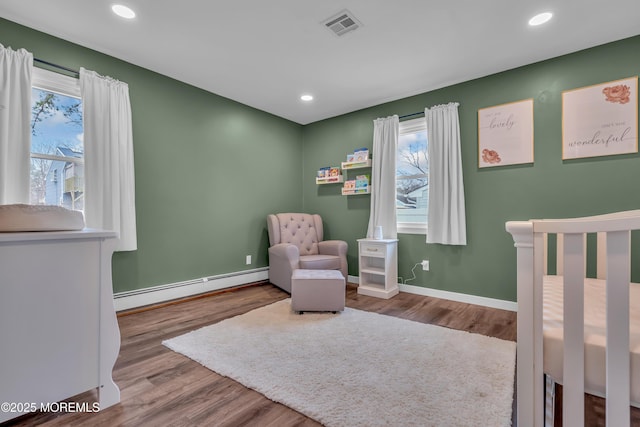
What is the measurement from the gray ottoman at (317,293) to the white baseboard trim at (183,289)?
135 cm

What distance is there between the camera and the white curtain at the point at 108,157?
2621mm

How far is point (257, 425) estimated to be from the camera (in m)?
1.36

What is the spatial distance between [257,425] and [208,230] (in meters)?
2.63

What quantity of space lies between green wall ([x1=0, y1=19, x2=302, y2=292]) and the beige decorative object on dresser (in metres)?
1.49

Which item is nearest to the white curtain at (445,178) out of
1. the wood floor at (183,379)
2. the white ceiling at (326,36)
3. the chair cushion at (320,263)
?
the white ceiling at (326,36)

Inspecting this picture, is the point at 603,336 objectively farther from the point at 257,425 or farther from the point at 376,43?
the point at 376,43

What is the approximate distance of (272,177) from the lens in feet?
14.4

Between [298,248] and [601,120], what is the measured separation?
341cm

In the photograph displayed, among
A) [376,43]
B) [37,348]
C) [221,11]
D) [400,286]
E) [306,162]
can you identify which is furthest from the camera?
[306,162]

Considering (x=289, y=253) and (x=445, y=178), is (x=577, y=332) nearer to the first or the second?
(x=445, y=178)

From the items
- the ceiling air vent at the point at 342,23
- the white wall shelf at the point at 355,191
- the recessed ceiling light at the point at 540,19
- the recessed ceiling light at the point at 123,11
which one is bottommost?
the white wall shelf at the point at 355,191

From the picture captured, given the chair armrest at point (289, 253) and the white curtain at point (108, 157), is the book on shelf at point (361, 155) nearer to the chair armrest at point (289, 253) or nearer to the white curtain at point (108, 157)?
the chair armrest at point (289, 253)

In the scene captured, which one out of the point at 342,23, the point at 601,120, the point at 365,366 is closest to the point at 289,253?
the point at 365,366

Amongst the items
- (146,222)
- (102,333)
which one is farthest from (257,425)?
(146,222)
